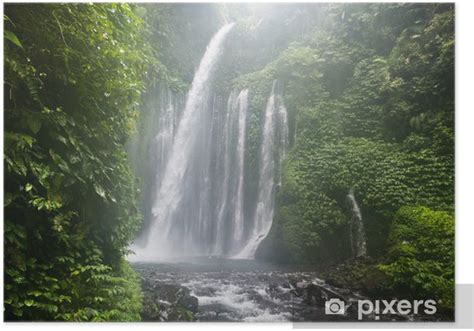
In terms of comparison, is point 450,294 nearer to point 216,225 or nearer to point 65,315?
point 216,225

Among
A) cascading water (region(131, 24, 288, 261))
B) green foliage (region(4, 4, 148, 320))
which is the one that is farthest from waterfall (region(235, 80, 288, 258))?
green foliage (region(4, 4, 148, 320))

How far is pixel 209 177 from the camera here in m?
3.58

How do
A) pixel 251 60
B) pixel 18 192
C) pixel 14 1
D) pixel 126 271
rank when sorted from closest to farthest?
1. pixel 18 192
2. pixel 14 1
3. pixel 126 271
4. pixel 251 60

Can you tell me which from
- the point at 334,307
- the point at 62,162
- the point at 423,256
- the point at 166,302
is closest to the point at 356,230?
the point at 423,256

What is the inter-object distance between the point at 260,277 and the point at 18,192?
193 centimetres

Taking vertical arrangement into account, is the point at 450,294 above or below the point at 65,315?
above

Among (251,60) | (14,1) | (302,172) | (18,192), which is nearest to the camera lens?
(18,192)

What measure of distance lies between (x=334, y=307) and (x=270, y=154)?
4.92ft

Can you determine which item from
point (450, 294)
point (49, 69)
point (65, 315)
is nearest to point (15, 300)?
point (65, 315)

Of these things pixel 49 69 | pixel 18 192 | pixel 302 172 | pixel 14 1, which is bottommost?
pixel 18 192

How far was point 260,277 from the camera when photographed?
9.48 feet

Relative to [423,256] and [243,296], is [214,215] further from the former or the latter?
[423,256]

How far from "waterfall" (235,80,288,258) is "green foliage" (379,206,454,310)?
112 centimetres

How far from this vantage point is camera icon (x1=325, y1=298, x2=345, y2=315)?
2.72 metres
